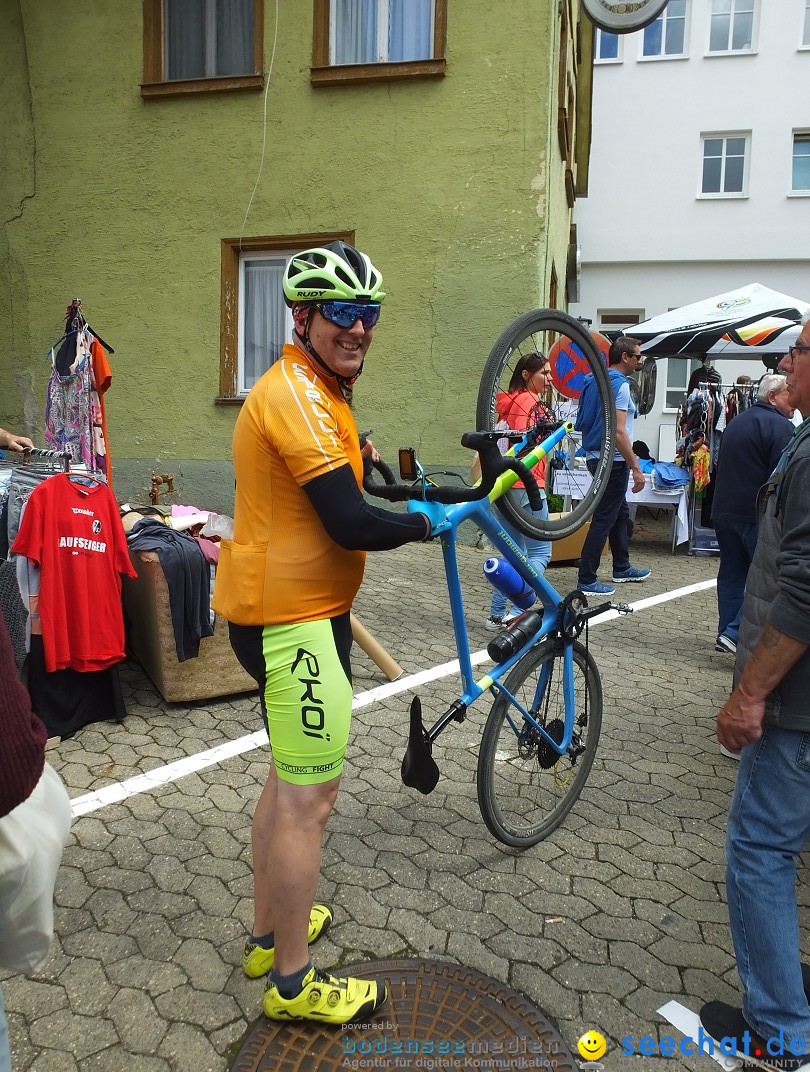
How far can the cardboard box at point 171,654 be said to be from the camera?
167 inches

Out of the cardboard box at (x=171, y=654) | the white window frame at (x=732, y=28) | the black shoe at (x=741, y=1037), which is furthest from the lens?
the white window frame at (x=732, y=28)

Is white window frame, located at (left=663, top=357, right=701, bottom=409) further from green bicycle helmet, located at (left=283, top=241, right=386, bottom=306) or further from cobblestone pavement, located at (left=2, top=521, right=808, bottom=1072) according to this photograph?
green bicycle helmet, located at (left=283, top=241, right=386, bottom=306)

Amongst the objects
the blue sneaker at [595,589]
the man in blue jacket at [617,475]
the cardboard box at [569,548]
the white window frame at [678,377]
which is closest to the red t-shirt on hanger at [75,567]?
the man in blue jacket at [617,475]

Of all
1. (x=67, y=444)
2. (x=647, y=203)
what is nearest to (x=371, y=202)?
(x=67, y=444)

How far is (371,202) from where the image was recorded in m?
8.96

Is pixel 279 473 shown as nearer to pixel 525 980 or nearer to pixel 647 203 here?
pixel 525 980

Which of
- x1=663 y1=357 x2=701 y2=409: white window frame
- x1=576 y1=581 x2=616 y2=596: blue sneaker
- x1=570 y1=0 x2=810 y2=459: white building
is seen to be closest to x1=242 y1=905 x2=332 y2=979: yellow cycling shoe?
x1=576 y1=581 x2=616 y2=596: blue sneaker

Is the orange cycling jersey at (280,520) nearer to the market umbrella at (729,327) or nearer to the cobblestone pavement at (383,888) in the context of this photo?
the cobblestone pavement at (383,888)

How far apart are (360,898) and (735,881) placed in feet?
4.23

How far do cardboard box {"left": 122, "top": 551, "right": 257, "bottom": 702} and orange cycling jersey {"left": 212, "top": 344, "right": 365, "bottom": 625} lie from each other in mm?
2275

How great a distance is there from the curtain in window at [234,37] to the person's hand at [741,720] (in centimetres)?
969

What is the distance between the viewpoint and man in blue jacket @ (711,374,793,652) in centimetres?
493

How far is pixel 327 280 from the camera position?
2.07m

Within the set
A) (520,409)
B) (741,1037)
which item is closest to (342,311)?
(520,409)
